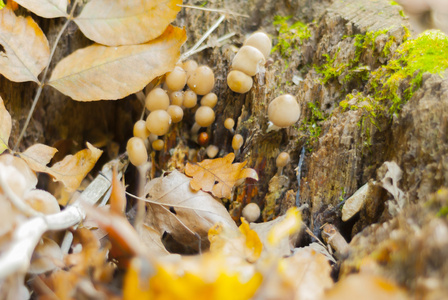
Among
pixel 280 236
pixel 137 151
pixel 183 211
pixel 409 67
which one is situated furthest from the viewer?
pixel 137 151

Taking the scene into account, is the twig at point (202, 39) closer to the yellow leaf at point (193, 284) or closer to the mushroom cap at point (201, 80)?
the mushroom cap at point (201, 80)

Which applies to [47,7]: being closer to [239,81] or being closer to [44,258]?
[239,81]

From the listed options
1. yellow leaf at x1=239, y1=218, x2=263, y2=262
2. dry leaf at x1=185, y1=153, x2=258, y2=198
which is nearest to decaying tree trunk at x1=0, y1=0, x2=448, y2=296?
dry leaf at x1=185, y1=153, x2=258, y2=198

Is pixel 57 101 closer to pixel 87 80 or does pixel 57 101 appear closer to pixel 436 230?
pixel 87 80

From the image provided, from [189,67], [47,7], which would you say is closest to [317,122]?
[189,67]

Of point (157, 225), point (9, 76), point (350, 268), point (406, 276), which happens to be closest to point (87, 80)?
point (9, 76)

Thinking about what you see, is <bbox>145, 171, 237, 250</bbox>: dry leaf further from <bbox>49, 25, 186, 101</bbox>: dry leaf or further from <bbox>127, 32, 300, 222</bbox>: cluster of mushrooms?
<bbox>49, 25, 186, 101</bbox>: dry leaf
